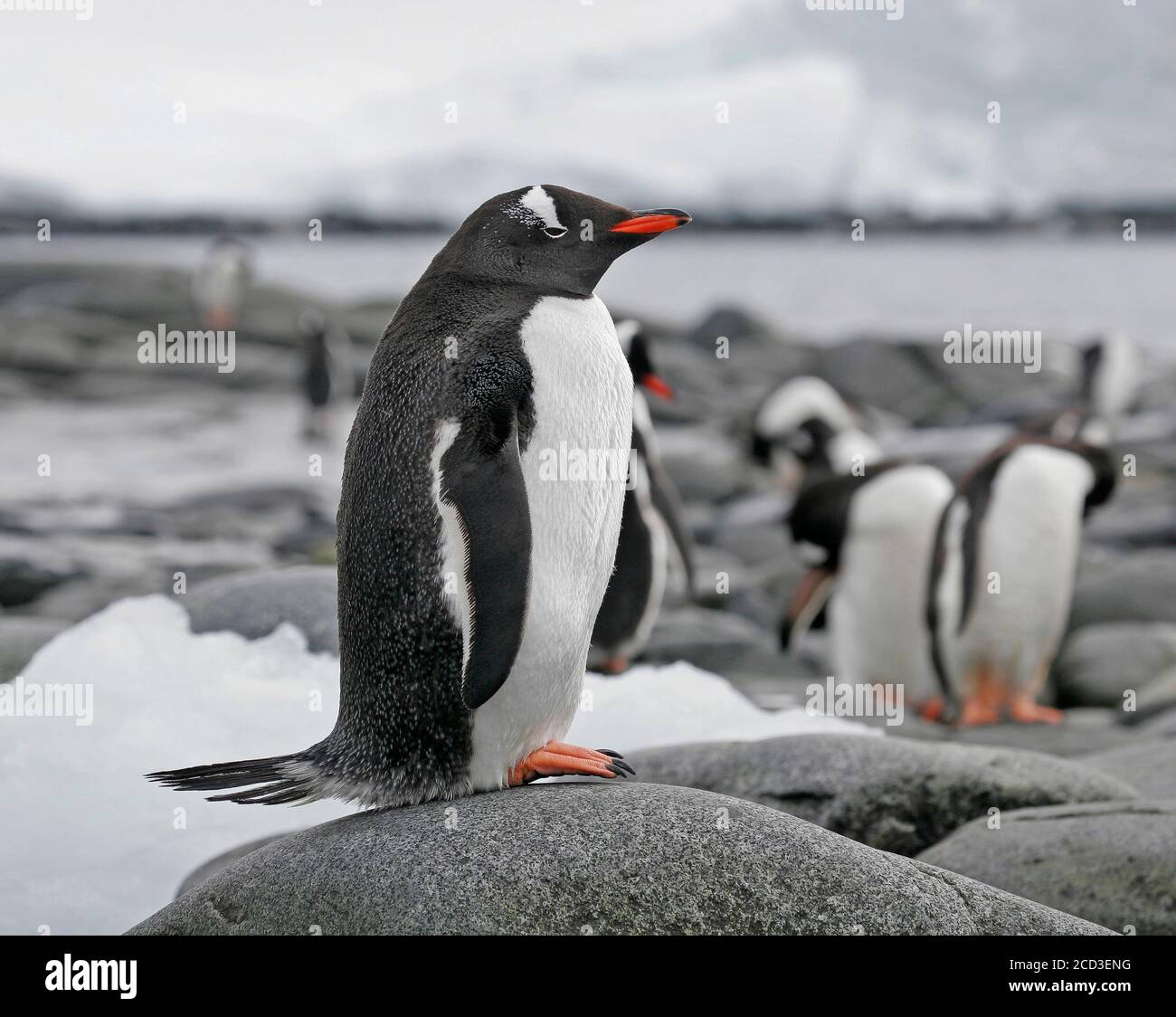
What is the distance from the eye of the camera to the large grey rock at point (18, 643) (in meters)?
4.32

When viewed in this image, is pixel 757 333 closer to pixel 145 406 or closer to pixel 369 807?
pixel 145 406

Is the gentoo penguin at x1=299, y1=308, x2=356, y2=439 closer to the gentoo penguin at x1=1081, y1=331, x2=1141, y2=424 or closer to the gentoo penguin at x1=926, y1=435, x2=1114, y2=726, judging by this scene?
the gentoo penguin at x1=1081, y1=331, x2=1141, y2=424

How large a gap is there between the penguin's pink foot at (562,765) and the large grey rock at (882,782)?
2.36 feet

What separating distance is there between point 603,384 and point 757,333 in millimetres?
22955

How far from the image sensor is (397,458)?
267 centimetres

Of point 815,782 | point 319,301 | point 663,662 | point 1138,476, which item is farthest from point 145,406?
point 815,782

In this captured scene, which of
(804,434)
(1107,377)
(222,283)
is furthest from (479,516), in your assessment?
(222,283)

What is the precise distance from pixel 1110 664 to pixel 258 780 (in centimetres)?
501

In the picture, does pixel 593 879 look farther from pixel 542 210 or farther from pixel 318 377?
pixel 318 377

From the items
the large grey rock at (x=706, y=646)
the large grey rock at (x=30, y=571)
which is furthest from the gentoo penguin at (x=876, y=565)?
the large grey rock at (x=30, y=571)

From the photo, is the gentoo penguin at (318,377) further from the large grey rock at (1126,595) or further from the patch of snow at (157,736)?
the patch of snow at (157,736)

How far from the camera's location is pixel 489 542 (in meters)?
2.57

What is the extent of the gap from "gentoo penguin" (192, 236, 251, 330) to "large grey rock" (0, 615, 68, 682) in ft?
55.4

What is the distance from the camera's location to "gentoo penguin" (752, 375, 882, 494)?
30.0 feet
